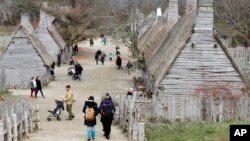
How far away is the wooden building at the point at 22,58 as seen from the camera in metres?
48.2

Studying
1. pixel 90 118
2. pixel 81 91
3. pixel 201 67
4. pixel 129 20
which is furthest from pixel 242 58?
pixel 90 118

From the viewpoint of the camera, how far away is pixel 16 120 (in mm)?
22531

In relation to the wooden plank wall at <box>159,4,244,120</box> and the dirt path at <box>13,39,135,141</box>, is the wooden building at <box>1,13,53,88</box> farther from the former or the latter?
the wooden plank wall at <box>159,4,244,120</box>

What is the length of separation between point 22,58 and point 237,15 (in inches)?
897

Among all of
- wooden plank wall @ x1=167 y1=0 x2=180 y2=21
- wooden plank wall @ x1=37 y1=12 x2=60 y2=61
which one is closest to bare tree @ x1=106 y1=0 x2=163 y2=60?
wooden plank wall @ x1=37 y1=12 x2=60 y2=61

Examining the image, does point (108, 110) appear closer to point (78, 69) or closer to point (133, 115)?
point (133, 115)

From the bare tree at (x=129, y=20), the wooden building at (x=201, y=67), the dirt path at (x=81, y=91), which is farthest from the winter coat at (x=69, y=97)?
the bare tree at (x=129, y=20)

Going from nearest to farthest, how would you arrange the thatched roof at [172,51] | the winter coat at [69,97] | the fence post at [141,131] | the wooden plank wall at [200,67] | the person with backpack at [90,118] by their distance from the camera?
1. the fence post at [141,131]
2. the person with backpack at [90,118]
3. the winter coat at [69,97]
4. the wooden plank wall at [200,67]
5. the thatched roof at [172,51]

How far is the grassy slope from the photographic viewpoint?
22.3m

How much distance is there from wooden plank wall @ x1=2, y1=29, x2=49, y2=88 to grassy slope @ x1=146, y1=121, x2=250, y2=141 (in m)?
24.2

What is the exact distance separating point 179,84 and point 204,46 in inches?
89.3

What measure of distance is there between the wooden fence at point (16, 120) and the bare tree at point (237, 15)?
3644 centimetres

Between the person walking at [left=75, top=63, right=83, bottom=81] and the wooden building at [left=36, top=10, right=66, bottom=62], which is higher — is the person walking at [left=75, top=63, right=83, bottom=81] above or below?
below

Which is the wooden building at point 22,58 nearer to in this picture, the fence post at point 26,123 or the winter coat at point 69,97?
the winter coat at point 69,97
